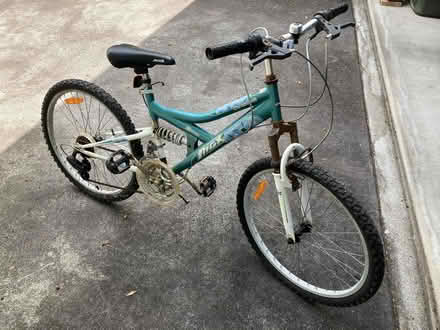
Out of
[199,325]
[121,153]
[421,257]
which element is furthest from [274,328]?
[121,153]

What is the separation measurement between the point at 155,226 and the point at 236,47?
1532 mm

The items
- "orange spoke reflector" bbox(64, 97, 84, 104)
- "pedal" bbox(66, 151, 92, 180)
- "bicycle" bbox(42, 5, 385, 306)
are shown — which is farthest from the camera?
"pedal" bbox(66, 151, 92, 180)

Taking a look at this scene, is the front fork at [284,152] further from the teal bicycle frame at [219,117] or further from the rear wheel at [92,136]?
the rear wheel at [92,136]

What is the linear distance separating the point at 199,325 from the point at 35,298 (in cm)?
98

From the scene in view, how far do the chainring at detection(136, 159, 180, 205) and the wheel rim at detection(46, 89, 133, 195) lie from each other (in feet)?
0.66

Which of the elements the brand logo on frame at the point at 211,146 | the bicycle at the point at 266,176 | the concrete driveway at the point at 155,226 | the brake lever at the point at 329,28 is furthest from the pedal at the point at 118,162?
the brake lever at the point at 329,28

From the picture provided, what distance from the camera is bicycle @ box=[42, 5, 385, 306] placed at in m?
1.71

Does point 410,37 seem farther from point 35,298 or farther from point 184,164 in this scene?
point 35,298

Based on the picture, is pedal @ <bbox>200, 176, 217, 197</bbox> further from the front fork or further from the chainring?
the front fork

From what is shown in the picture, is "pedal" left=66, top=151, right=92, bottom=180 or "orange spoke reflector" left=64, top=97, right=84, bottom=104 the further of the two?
"pedal" left=66, top=151, right=92, bottom=180

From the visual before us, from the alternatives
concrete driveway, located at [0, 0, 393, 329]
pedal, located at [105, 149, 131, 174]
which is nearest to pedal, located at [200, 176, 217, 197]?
concrete driveway, located at [0, 0, 393, 329]

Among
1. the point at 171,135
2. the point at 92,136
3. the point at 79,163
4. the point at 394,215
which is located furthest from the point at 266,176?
the point at 79,163

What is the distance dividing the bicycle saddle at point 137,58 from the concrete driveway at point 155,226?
110cm

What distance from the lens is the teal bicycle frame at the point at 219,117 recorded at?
1.81m
